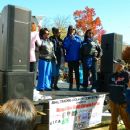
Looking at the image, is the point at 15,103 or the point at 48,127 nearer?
the point at 15,103

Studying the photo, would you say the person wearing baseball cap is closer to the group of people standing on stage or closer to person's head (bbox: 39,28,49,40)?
the group of people standing on stage

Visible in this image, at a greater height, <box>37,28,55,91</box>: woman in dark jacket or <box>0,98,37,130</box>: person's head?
<box>37,28,55,91</box>: woman in dark jacket

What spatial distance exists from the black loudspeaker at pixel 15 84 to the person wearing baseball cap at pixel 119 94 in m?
2.02

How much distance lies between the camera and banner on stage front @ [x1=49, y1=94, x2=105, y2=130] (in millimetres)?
7898

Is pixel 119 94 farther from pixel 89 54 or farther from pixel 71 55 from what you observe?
pixel 71 55

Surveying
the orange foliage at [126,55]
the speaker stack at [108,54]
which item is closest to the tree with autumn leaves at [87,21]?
the orange foliage at [126,55]

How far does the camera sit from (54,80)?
10.0 metres

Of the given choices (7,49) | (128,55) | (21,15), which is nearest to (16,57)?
(7,49)

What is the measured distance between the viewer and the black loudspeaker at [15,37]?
688cm

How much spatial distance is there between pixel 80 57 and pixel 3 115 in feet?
25.8

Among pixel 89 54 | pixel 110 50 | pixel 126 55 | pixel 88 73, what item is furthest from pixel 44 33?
pixel 126 55

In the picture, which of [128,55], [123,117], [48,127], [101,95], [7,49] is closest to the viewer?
[7,49]

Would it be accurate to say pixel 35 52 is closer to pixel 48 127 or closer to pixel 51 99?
pixel 51 99

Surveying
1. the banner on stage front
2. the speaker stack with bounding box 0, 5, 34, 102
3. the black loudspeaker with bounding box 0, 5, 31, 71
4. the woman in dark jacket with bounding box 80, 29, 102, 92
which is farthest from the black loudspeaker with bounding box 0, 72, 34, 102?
the woman in dark jacket with bounding box 80, 29, 102, 92
